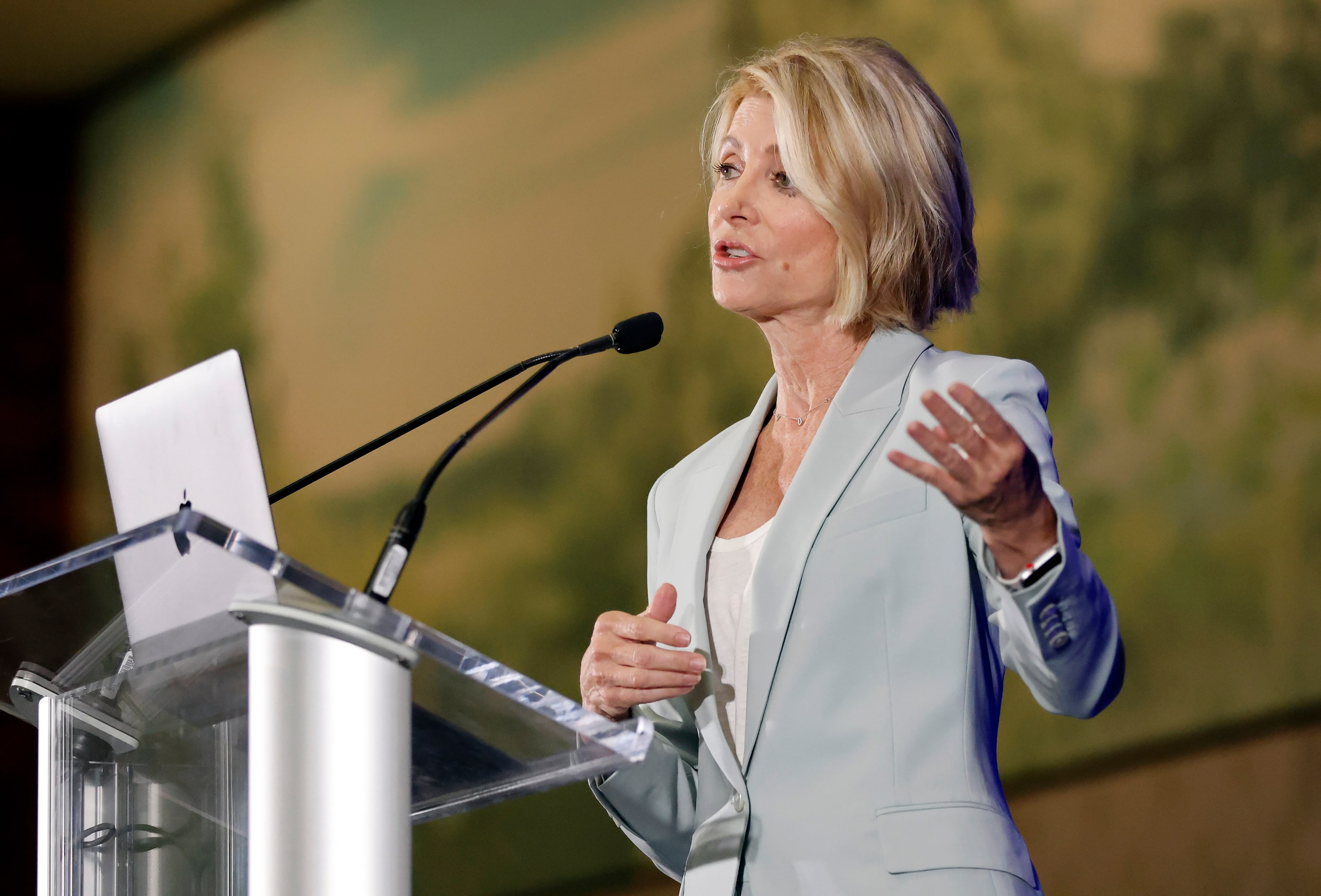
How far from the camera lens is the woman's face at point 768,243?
159 centimetres

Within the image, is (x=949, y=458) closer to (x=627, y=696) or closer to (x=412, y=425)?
(x=627, y=696)

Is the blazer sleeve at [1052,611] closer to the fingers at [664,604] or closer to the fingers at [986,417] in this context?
the fingers at [986,417]

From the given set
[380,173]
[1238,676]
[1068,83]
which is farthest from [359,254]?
[1238,676]

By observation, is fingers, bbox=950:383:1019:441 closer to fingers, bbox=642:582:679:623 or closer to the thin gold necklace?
fingers, bbox=642:582:679:623

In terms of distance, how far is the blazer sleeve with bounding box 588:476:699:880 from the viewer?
1.50 m

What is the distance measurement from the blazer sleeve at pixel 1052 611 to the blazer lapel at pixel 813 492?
0.44ft

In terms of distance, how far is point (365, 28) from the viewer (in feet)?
14.1

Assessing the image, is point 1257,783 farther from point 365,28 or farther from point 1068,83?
point 365,28

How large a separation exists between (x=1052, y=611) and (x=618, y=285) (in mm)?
2469

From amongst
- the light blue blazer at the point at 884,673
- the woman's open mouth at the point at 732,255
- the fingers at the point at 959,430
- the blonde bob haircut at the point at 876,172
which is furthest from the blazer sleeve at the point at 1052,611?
the woman's open mouth at the point at 732,255

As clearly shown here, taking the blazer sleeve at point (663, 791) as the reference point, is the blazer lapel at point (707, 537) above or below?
above

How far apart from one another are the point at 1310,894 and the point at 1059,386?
3.29 feet

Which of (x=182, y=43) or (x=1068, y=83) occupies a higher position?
(x=182, y=43)

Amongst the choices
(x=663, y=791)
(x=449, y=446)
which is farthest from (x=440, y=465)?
→ (x=663, y=791)
